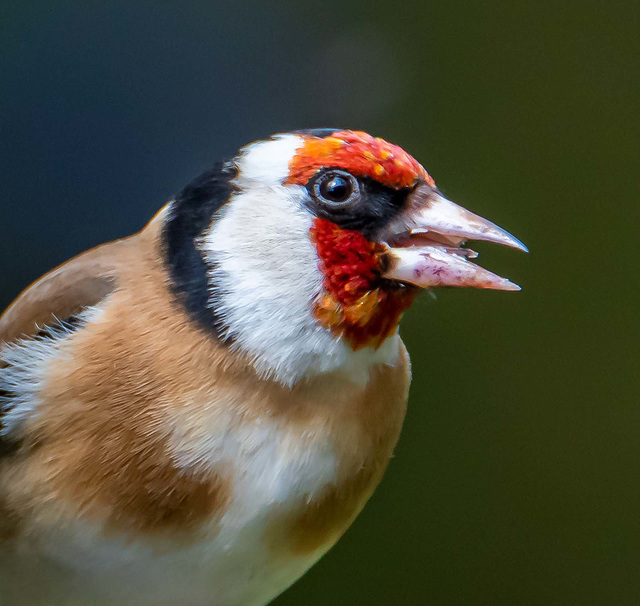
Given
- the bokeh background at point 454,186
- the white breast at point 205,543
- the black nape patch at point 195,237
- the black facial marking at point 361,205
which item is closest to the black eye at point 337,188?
the black facial marking at point 361,205

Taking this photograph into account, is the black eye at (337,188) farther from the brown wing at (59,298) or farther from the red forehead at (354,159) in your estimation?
the brown wing at (59,298)

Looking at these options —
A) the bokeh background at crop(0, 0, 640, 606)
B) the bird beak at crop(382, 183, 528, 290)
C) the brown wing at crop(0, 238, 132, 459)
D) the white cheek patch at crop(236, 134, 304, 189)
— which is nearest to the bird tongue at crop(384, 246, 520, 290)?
the bird beak at crop(382, 183, 528, 290)

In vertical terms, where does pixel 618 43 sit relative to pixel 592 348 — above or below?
above

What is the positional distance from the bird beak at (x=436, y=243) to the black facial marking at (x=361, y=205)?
13 mm

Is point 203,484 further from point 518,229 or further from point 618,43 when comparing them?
point 618,43

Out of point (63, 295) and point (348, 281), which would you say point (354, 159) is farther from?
point (63, 295)

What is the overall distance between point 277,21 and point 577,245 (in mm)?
634

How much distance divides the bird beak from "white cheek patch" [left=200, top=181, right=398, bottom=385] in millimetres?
80

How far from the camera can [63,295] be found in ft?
2.54

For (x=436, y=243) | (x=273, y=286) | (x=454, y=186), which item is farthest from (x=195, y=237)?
(x=454, y=186)

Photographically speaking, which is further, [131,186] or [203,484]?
[131,186]

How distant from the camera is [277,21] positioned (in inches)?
39.5

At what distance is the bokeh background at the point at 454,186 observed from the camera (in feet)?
3.18

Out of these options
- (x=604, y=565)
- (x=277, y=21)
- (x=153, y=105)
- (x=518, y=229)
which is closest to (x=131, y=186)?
(x=153, y=105)
